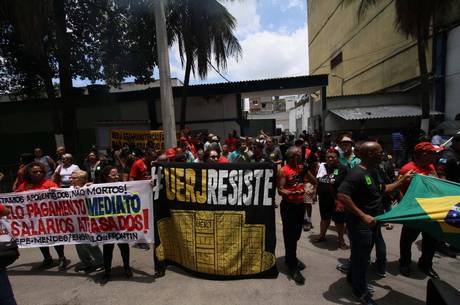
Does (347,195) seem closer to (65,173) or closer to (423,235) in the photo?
(423,235)

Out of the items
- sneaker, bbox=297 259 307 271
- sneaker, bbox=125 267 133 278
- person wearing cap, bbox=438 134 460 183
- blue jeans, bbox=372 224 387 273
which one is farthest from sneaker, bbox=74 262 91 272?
person wearing cap, bbox=438 134 460 183

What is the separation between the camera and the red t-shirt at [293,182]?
12.7ft

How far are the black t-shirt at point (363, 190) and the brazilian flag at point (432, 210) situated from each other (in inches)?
6.0

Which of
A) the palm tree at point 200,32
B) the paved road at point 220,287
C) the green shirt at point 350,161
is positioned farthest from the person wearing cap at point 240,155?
the palm tree at point 200,32

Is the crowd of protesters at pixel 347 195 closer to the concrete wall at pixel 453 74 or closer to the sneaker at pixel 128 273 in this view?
the sneaker at pixel 128 273

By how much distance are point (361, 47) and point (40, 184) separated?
84.9 ft

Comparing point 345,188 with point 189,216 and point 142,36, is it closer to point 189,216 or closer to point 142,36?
point 189,216

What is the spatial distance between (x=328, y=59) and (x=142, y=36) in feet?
82.6

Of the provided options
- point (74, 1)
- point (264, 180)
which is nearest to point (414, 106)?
point (264, 180)

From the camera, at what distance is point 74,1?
13.7 meters

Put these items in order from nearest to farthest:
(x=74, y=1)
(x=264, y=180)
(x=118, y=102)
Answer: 1. (x=264, y=180)
2. (x=74, y=1)
3. (x=118, y=102)

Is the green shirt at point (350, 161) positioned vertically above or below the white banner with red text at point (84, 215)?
above

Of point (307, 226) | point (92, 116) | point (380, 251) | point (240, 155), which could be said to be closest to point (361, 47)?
point (92, 116)

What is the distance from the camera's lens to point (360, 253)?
3289 mm
